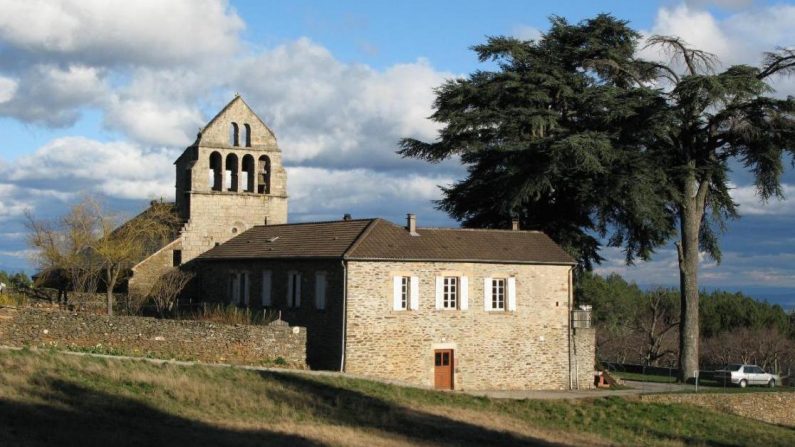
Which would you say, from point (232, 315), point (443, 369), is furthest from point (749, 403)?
point (232, 315)

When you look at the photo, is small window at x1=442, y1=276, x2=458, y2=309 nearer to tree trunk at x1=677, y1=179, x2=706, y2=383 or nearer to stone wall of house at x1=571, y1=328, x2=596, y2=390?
stone wall of house at x1=571, y1=328, x2=596, y2=390

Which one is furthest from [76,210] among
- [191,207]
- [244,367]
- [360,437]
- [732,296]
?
[732,296]

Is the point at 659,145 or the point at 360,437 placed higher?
the point at 659,145

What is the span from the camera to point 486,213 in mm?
43531

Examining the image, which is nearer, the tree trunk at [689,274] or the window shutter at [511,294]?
the window shutter at [511,294]

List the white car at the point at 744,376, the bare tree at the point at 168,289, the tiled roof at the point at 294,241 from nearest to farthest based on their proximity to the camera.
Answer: the tiled roof at the point at 294,241 < the bare tree at the point at 168,289 < the white car at the point at 744,376

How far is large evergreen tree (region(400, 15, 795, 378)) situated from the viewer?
126 feet

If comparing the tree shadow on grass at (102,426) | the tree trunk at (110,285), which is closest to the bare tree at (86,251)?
the tree trunk at (110,285)

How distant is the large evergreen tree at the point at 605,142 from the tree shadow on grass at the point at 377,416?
49.3 ft

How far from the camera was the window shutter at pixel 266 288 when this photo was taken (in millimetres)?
36438

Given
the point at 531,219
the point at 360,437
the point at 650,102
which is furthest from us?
the point at 531,219

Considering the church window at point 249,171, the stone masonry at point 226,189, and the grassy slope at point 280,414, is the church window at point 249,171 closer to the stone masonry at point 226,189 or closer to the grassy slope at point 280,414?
the stone masonry at point 226,189

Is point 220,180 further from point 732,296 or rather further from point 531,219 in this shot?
point 732,296

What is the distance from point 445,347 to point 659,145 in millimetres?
13931
